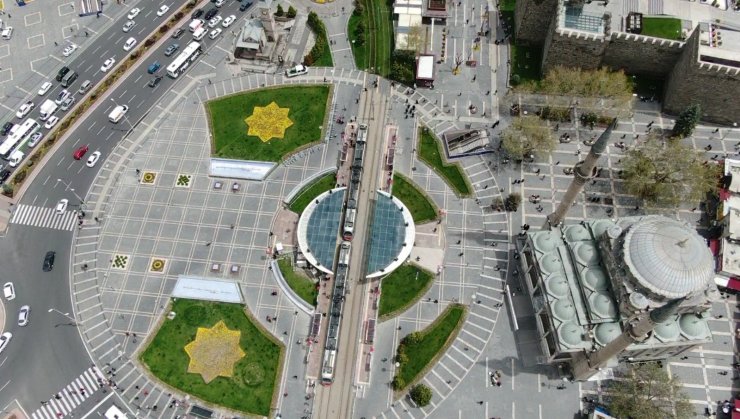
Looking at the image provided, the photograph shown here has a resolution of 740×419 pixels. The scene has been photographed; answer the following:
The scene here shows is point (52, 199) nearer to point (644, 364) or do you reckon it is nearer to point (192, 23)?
point (192, 23)

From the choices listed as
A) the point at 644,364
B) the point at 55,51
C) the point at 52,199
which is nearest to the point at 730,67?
the point at 644,364

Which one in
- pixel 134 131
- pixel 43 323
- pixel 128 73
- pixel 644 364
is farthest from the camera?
pixel 128 73

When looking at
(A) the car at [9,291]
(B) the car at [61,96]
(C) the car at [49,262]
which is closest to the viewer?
(A) the car at [9,291]

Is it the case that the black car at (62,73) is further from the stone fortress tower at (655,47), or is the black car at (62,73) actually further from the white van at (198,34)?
the stone fortress tower at (655,47)

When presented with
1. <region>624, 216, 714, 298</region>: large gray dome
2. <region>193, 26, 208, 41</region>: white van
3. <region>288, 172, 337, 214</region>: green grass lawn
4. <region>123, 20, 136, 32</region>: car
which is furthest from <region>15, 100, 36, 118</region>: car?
<region>624, 216, 714, 298</region>: large gray dome

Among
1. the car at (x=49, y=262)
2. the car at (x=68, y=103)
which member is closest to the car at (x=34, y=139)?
the car at (x=68, y=103)

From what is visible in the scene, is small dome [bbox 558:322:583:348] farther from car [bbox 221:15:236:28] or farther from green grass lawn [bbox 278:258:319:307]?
car [bbox 221:15:236:28]
